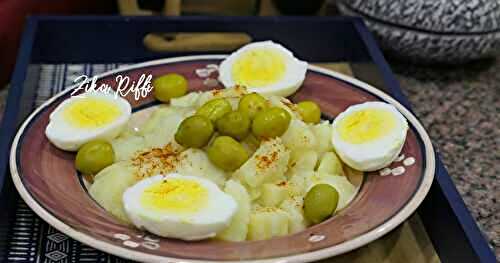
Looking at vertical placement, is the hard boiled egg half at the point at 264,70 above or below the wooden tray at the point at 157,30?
above

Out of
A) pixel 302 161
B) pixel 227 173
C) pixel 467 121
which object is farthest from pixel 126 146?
pixel 467 121

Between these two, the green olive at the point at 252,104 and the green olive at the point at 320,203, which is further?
the green olive at the point at 252,104

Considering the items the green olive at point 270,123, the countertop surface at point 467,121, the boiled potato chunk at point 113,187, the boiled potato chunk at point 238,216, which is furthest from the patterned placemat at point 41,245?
the countertop surface at point 467,121

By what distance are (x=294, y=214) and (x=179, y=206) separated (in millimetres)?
187

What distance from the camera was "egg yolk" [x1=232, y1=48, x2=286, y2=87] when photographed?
1.48 m

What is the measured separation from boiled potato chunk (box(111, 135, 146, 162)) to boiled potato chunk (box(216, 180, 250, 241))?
204 mm

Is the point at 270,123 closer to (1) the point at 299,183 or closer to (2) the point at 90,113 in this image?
(1) the point at 299,183

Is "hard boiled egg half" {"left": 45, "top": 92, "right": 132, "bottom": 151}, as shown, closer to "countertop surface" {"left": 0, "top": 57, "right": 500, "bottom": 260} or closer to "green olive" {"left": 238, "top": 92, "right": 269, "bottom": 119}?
"green olive" {"left": 238, "top": 92, "right": 269, "bottom": 119}

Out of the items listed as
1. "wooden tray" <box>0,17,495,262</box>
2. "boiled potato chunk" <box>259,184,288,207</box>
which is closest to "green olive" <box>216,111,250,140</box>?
"boiled potato chunk" <box>259,184,288,207</box>

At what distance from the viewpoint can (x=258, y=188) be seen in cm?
116

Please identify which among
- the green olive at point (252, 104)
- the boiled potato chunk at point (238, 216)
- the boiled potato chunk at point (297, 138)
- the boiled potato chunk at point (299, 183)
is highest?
the green olive at point (252, 104)

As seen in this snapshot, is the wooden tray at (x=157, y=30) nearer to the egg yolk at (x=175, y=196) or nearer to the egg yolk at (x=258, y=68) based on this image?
the egg yolk at (x=258, y=68)

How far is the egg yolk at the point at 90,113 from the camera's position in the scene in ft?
4.23

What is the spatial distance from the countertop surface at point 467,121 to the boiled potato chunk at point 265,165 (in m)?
0.40
